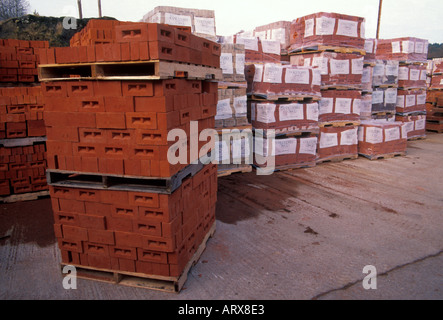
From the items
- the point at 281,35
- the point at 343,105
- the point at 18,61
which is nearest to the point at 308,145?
the point at 343,105

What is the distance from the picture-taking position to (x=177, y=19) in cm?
584

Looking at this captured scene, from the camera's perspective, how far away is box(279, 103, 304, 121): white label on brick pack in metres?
6.58

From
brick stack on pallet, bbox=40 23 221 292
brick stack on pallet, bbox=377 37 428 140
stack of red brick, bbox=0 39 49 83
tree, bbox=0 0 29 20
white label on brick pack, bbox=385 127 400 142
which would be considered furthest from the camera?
tree, bbox=0 0 29 20

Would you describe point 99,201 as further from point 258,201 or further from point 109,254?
point 258,201

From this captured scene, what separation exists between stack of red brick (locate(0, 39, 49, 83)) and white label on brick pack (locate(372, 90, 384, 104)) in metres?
9.10

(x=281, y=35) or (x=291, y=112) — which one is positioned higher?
(x=281, y=35)

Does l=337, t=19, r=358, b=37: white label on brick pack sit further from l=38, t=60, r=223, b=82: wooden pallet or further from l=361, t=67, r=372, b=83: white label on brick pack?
l=38, t=60, r=223, b=82: wooden pallet

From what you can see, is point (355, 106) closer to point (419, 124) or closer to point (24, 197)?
point (419, 124)

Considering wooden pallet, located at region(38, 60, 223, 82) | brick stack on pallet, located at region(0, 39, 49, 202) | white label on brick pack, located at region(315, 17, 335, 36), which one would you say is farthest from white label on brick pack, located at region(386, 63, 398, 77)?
brick stack on pallet, located at region(0, 39, 49, 202)

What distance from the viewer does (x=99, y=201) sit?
9.29ft

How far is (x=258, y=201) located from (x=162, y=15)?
12.3 feet

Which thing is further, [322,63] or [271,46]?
[271,46]

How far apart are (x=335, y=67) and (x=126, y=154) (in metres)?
6.30
